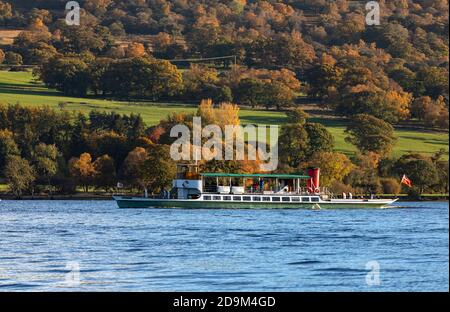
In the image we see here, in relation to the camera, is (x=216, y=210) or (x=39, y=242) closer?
(x=39, y=242)

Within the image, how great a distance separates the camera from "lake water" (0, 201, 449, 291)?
4488 centimetres

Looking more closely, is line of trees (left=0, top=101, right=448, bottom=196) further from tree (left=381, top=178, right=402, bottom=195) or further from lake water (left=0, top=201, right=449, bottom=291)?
lake water (left=0, top=201, right=449, bottom=291)

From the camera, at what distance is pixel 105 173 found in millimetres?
149750

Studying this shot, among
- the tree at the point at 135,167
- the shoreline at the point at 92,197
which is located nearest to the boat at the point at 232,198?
the shoreline at the point at 92,197

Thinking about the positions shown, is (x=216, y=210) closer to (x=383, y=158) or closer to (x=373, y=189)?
(x=373, y=189)

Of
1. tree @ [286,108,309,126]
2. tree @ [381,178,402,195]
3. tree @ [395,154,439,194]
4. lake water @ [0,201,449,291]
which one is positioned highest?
lake water @ [0,201,449,291]

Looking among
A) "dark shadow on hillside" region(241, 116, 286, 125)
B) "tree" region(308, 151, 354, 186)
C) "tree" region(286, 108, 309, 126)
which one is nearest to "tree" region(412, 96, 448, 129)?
"tree" region(286, 108, 309, 126)

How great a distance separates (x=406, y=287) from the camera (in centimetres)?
4366

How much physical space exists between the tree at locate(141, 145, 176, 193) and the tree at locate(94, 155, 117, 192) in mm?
10455

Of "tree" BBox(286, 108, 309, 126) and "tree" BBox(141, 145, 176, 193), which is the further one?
"tree" BBox(286, 108, 309, 126)
